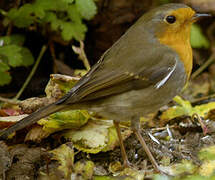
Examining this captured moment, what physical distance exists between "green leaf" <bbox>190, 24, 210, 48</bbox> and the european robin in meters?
2.09

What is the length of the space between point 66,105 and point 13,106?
48.0 inches

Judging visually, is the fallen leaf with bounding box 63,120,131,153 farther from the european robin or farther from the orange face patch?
the orange face patch

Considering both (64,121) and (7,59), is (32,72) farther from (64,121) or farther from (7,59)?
(64,121)

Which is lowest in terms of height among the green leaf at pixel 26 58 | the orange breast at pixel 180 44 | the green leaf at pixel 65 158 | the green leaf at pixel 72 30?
the green leaf at pixel 65 158

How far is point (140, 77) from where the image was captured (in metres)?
2.90

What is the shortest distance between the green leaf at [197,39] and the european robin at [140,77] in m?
2.09

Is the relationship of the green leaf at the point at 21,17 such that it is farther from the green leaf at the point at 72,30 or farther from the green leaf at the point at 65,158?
the green leaf at the point at 65,158

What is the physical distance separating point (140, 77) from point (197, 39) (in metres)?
2.41

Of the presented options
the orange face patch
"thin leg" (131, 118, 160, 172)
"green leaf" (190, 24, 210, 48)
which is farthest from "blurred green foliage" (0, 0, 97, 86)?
"green leaf" (190, 24, 210, 48)

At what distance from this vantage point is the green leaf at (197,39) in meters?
5.10

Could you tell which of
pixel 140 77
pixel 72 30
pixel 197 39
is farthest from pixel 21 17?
pixel 197 39

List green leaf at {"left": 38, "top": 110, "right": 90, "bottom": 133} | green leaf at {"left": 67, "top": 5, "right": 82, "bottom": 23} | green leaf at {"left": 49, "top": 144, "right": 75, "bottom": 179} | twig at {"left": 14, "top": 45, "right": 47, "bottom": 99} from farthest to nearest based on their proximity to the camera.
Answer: twig at {"left": 14, "top": 45, "right": 47, "bottom": 99} → green leaf at {"left": 67, "top": 5, "right": 82, "bottom": 23} → green leaf at {"left": 38, "top": 110, "right": 90, "bottom": 133} → green leaf at {"left": 49, "top": 144, "right": 75, "bottom": 179}

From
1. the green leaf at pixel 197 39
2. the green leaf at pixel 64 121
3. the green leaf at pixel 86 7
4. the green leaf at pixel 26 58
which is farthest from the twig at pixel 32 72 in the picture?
the green leaf at pixel 197 39

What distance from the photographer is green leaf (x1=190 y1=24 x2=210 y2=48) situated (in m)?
5.10
